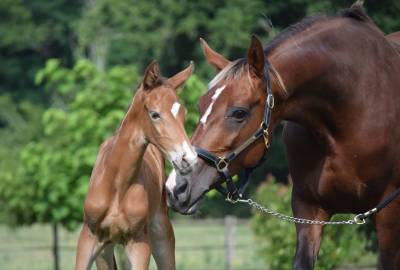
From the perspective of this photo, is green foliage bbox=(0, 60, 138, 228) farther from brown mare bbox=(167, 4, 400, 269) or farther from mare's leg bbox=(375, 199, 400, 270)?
mare's leg bbox=(375, 199, 400, 270)

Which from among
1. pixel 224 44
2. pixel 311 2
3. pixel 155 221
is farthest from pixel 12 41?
pixel 155 221

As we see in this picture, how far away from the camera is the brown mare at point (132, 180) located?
634 cm

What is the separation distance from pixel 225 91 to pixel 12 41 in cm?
3587

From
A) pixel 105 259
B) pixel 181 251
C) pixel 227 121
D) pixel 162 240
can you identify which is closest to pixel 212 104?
pixel 227 121

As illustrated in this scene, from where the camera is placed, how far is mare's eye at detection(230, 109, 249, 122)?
4.80m

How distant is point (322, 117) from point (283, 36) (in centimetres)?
47

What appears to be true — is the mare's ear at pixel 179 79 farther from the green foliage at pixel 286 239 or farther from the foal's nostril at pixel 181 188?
the green foliage at pixel 286 239

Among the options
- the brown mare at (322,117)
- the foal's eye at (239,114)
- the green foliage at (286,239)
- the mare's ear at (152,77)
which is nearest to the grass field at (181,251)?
the green foliage at (286,239)

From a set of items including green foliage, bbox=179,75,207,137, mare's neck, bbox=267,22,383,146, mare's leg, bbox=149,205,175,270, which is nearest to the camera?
mare's neck, bbox=267,22,383,146

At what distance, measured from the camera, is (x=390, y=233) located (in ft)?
16.9

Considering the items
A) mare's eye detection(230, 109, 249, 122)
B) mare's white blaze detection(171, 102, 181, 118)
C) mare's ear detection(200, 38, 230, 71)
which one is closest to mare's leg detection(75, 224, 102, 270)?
mare's white blaze detection(171, 102, 181, 118)

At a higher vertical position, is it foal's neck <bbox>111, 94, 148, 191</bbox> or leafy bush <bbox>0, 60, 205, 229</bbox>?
foal's neck <bbox>111, 94, 148, 191</bbox>

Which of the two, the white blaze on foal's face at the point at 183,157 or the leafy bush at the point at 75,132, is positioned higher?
the white blaze on foal's face at the point at 183,157

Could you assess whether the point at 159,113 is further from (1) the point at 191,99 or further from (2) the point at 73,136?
(2) the point at 73,136
